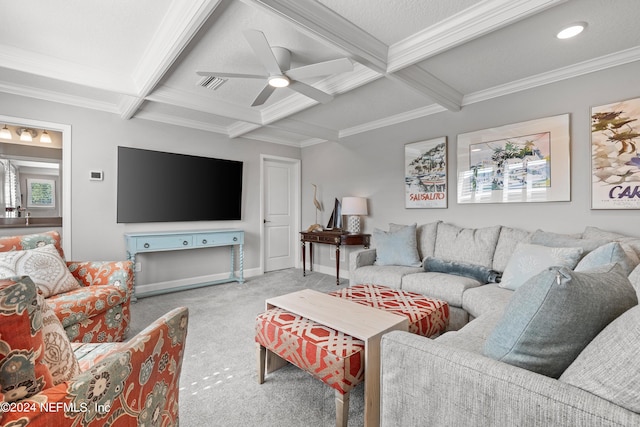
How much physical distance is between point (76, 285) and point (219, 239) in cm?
194

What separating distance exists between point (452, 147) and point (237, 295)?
3146 millimetres

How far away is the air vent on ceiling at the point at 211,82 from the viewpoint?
282cm

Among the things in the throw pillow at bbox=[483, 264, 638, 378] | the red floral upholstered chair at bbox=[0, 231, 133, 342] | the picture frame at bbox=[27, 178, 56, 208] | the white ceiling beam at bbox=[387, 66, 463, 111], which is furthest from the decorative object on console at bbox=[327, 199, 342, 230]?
the picture frame at bbox=[27, 178, 56, 208]

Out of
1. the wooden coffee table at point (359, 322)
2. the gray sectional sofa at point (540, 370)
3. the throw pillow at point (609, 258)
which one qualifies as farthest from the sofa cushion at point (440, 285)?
the gray sectional sofa at point (540, 370)

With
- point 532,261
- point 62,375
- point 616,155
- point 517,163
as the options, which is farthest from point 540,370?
point 517,163

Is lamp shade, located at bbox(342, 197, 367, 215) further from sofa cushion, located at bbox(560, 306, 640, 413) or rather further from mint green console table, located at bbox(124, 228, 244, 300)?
sofa cushion, located at bbox(560, 306, 640, 413)

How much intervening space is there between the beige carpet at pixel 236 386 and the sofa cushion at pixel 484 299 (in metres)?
1.06

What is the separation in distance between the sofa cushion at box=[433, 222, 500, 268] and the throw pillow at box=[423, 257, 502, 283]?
0.57 ft

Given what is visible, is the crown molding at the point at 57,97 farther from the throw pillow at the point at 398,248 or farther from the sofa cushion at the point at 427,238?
the sofa cushion at the point at 427,238

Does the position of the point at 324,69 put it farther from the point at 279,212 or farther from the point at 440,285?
the point at 279,212

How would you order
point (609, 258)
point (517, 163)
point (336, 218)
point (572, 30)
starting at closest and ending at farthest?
point (609, 258) < point (572, 30) < point (517, 163) < point (336, 218)

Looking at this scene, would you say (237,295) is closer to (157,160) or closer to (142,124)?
(157,160)

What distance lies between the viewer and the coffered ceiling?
73.5 inches

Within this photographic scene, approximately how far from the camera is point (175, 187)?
3.95m
